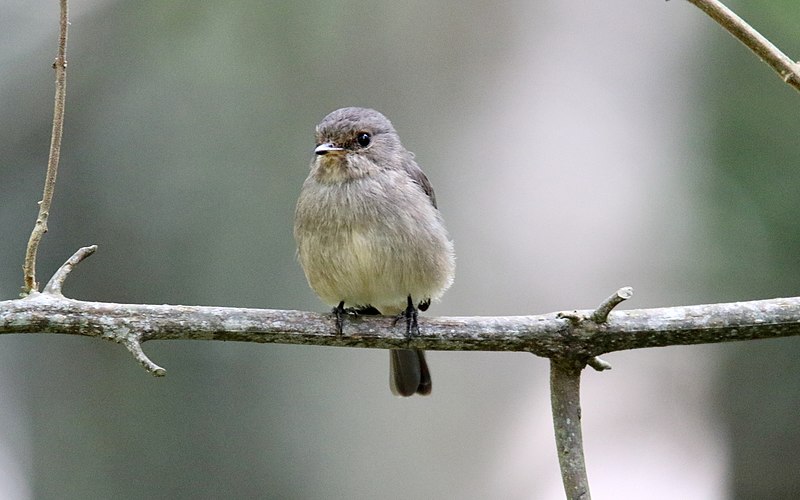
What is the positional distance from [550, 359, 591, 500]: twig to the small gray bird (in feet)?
2.76

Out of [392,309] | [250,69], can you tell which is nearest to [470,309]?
[392,309]

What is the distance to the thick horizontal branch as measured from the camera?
2789 mm

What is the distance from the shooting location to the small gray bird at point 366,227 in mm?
3797

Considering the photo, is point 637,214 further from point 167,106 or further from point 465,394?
point 167,106

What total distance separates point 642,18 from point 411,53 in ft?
4.70

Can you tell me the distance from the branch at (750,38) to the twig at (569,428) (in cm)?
108

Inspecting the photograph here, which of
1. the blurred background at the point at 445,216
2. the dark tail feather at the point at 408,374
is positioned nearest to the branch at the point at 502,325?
the dark tail feather at the point at 408,374

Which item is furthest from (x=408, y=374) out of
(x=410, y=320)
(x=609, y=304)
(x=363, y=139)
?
(x=609, y=304)

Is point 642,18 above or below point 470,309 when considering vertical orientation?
above

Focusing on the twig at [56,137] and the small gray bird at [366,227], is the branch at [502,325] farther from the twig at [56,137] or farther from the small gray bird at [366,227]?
the small gray bird at [366,227]

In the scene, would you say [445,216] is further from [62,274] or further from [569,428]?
[62,274]

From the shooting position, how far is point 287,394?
543 cm

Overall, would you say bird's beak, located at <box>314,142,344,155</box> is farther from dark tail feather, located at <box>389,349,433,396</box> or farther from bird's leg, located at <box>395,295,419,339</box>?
dark tail feather, located at <box>389,349,433,396</box>

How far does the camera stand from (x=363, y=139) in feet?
13.5
